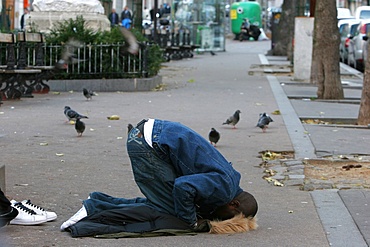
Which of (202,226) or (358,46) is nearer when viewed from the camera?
(202,226)

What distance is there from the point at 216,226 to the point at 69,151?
4.03 meters

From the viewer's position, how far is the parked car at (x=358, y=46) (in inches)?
1144

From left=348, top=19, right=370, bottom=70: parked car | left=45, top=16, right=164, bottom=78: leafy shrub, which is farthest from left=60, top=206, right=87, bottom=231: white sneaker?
left=348, top=19, right=370, bottom=70: parked car

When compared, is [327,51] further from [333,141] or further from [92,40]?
[333,141]

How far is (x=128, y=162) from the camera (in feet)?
30.4

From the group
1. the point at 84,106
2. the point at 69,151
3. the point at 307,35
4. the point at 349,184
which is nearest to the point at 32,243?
the point at 349,184

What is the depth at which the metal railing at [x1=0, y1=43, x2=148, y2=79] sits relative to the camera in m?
18.1

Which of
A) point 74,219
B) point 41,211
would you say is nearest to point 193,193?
point 74,219

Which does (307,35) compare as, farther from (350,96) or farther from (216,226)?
(216,226)

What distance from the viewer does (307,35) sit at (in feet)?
71.9

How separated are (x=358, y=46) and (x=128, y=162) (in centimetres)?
2164

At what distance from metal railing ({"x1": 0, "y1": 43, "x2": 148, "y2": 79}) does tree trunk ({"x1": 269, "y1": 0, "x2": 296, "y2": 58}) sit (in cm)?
1436

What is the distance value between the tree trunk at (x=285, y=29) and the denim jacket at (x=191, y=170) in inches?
1043

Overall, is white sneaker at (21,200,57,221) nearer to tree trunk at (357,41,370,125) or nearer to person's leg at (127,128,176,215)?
person's leg at (127,128,176,215)
